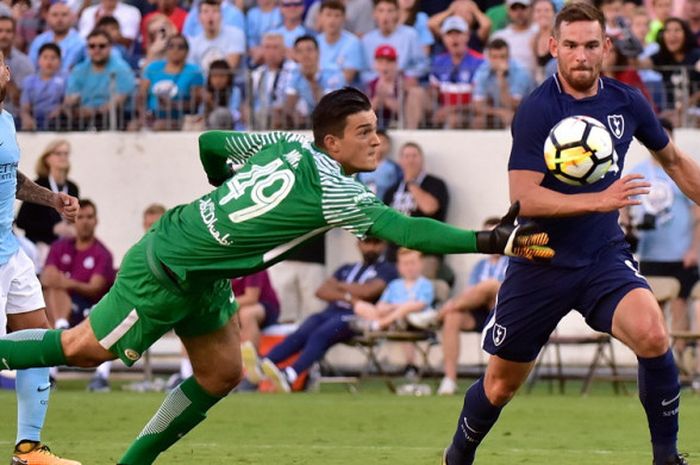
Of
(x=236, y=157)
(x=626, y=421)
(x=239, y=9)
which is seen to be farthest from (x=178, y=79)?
(x=236, y=157)

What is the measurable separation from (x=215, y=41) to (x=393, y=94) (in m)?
2.63

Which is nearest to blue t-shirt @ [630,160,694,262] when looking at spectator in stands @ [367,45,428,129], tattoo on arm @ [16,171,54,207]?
spectator in stands @ [367,45,428,129]

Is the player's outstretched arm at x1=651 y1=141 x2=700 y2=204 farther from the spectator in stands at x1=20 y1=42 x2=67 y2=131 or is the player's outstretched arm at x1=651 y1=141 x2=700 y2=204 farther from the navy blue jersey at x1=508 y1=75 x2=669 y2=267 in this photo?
the spectator in stands at x1=20 y1=42 x2=67 y2=131

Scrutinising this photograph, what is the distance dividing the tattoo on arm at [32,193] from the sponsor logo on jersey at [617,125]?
3.41 m

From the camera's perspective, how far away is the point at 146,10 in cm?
2056

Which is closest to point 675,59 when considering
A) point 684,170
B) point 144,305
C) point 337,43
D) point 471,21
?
point 471,21

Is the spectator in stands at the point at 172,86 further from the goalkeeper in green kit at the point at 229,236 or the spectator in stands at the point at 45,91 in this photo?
the goalkeeper in green kit at the point at 229,236

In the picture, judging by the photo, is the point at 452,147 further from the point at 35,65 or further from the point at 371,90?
the point at 35,65

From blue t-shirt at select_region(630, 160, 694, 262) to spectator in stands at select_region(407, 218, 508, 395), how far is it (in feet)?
5.26

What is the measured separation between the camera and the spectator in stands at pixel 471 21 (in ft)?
61.2

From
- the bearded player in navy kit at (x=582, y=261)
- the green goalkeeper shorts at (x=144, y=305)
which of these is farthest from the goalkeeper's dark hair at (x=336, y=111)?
the bearded player in navy kit at (x=582, y=261)

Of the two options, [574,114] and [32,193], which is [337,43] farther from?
[574,114]

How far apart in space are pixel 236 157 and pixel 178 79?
1016cm

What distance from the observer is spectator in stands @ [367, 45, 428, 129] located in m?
17.4
